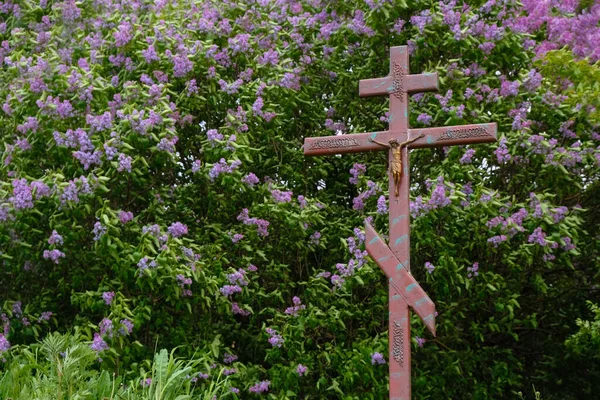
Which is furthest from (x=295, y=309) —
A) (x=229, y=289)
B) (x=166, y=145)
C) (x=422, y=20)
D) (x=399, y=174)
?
(x=422, y=20)

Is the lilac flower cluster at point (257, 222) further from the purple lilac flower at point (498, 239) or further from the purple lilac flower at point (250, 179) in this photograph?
the purple lilac flower at point (498, 239)

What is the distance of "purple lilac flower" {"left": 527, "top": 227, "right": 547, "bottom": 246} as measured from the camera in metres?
7.30

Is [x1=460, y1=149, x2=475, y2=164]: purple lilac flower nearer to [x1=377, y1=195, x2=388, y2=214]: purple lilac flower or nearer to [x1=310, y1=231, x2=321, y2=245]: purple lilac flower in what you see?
[x1=377, y1=195, x2=388, y2=214]: purple lilac flower

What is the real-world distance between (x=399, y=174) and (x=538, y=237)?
7.79 ft

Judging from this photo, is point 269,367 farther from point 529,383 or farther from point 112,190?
point 529,383

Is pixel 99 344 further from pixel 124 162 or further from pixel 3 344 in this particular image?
pixel 124 162

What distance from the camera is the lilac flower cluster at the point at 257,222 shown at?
7707 millimetres

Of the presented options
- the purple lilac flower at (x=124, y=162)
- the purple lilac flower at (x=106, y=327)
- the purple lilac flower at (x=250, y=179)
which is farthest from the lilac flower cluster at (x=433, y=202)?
the purple lilac flower at (x=106, y=327)

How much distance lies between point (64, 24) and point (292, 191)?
2.61m

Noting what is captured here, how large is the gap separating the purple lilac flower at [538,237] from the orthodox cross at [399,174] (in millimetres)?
2120

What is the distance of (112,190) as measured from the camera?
7633mm

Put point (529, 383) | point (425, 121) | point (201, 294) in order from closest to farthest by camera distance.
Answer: point (201, 294) < point (425, 121) < point (529, 383)

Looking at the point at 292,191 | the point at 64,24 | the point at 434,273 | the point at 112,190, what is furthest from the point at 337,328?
the point at 64,24

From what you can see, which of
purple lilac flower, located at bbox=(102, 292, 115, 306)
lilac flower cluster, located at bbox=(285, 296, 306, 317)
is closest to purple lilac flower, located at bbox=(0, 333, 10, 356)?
purple lilac flower, located at bbox=(102, 292, 115, 306)
